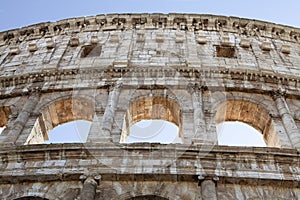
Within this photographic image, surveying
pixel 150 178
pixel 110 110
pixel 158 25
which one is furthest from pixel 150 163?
pixel 158 25

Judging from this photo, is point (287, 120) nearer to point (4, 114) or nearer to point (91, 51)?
point (91, 51)

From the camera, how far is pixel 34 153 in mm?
9023

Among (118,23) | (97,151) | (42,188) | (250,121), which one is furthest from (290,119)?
(118,23)

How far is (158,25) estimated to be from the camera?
1603 centimetres

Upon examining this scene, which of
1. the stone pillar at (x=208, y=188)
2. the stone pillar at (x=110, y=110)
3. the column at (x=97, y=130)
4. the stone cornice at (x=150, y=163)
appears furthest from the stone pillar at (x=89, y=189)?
the stone pillar at (x=208, y=188)

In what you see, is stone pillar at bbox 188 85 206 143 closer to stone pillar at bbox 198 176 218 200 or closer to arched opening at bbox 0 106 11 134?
stone pillar at bbox 198 176 218 200

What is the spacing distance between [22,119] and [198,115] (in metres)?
4.77

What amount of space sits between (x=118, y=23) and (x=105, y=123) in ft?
23.5

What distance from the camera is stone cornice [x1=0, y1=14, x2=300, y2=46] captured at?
1600 centimetres

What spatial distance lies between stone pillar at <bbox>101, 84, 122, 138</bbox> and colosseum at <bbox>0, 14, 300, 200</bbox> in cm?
4

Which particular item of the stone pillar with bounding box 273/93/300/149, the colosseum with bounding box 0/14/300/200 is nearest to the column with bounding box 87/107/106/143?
the colosseum with bounding box 0/14/300/200

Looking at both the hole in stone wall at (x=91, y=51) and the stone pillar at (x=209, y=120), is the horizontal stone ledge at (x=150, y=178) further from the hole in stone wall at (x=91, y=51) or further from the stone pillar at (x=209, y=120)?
the hole in stone wall at (x=91, y=51)

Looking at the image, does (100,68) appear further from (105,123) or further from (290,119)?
(290,119)

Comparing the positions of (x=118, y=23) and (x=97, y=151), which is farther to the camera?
(x=118, y=23)
